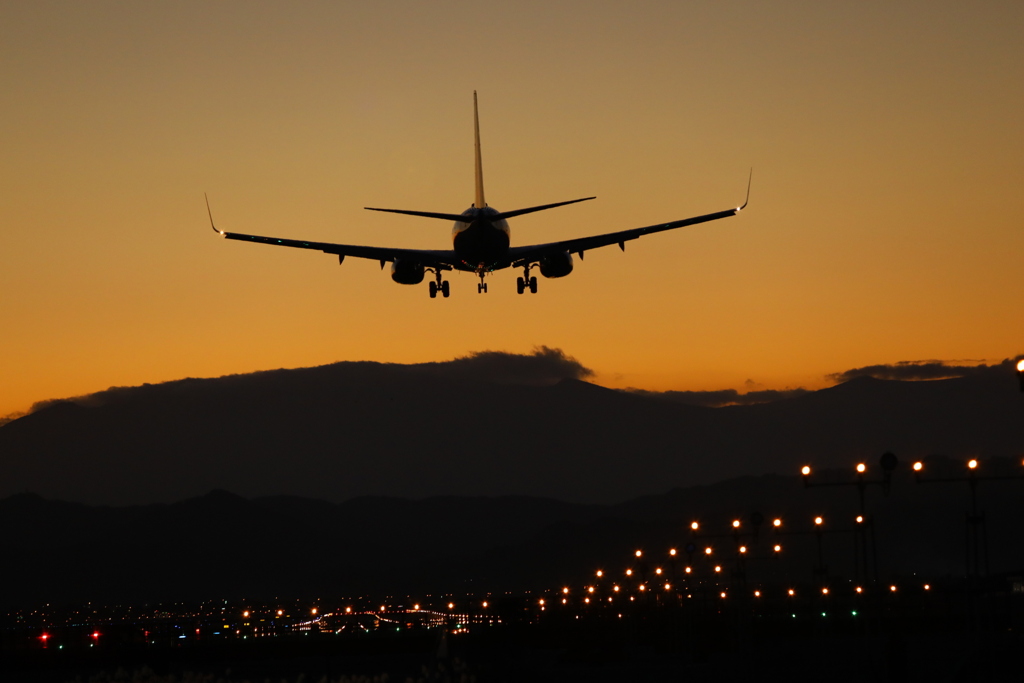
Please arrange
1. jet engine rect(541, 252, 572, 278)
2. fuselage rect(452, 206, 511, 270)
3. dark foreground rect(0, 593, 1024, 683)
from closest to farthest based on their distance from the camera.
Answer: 1. dark foreground rect(0, 593, 1024, 683)
2. fuselage rect(452, 206, 511, 270)
3. jet engine rect(541, 252, 572, 278)

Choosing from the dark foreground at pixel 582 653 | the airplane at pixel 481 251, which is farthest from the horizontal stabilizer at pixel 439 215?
the dark foreground at pixel 582 653

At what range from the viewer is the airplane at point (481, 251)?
2616 inches

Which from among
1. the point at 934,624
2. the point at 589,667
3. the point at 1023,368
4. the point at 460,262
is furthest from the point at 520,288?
the point at 934,624

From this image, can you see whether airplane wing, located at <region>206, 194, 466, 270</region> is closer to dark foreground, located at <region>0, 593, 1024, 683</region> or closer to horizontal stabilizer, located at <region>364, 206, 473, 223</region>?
horizontal stabilizer, located at <region>364, 206, 473, 223</region>

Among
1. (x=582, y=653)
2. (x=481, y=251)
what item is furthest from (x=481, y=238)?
(x=582, y=653)

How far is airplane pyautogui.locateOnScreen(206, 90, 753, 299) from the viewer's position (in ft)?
218

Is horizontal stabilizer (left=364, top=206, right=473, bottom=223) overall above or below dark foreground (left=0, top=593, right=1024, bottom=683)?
above

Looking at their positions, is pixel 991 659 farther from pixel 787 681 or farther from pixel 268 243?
pixel 268 243

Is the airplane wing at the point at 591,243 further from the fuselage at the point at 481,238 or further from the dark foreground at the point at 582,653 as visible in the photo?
the dark foreground at the point at 582,653

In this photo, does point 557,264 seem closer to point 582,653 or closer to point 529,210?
point 529,210

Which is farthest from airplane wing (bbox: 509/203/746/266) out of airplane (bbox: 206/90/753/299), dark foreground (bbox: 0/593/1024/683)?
dark foreground (bbox: 0/593/1024/683)

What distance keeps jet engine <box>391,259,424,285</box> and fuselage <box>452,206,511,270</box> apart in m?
3.54

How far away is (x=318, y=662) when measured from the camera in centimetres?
7338

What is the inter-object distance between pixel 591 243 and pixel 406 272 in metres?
10.6
